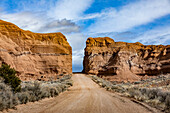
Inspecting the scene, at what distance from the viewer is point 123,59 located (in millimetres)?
57812

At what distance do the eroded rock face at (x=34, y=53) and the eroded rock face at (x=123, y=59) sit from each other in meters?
→ 13.2

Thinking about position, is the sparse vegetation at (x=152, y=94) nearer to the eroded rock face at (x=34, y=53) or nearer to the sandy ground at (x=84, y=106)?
the sandy ground at (x=84, y=106)

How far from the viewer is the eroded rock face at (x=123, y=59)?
5506cm

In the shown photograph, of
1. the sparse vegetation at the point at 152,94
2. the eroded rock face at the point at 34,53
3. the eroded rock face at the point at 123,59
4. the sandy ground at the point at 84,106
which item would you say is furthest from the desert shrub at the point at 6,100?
the eroded rock face at the point at 123,59

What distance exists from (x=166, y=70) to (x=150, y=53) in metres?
9.70

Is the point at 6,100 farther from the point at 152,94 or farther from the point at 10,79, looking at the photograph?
the point at 152,94

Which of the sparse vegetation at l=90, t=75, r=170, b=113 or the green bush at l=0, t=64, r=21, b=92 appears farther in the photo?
the green bush at l=0, t=64, r=21, b=92

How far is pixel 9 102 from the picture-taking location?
7.91 metres

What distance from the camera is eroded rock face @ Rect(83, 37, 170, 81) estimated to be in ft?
181

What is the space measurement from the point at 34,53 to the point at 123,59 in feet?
102

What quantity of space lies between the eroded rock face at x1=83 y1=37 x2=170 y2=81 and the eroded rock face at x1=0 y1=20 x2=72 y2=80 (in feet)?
43.2

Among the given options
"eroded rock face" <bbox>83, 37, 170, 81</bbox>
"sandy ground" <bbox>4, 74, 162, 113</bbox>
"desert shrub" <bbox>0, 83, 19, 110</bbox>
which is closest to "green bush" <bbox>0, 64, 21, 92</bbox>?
"desert shrub" <bbox>0, 83, 19, 110</bbox>

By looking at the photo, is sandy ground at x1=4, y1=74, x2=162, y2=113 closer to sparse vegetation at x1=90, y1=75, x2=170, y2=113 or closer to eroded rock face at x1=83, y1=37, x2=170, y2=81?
sparse vegetation at x1=90, y1=75, x2=170, y2=113

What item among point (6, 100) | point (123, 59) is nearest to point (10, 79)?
point (6, 100)
